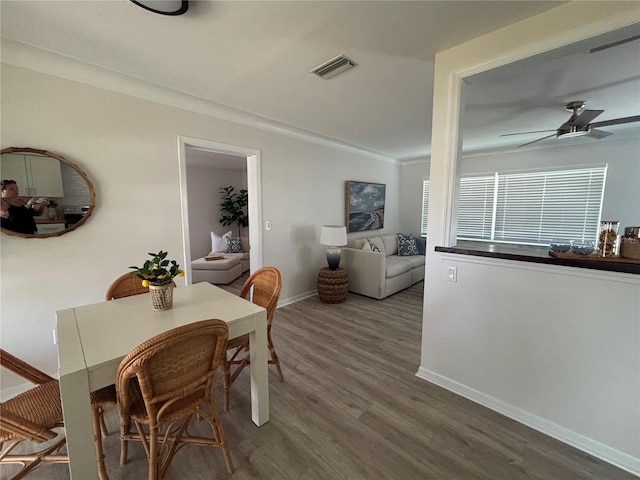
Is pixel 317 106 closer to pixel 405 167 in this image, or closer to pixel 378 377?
pixel 378 377

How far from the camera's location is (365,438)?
1593 millimetres

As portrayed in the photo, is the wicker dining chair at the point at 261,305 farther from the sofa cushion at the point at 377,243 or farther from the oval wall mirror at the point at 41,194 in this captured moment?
the sofa cushion at the point at 377,243

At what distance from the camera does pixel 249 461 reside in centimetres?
144

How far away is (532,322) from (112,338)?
7.95ft

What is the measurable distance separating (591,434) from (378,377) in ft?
4.21

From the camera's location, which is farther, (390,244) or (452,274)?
(390,244)

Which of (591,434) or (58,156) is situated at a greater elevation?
(58,156)

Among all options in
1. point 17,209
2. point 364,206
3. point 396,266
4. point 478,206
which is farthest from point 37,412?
point 478,206

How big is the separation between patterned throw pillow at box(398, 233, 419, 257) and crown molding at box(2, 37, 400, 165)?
304 centimetres

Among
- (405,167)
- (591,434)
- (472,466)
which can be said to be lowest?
(472,466)

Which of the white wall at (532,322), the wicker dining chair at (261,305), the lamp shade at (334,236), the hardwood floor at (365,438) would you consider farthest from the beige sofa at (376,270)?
the wicker dining chair at (261,305)

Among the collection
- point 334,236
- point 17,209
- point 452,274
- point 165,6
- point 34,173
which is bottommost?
point 452,274

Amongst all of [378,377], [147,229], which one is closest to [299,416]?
[378,377]

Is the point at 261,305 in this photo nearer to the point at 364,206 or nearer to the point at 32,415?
the point at 32,415
